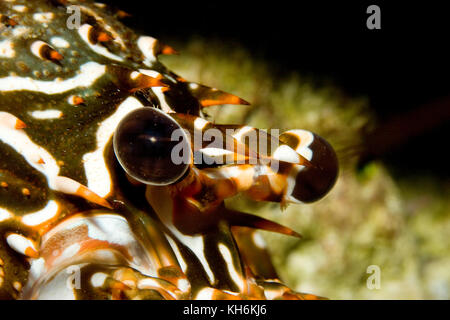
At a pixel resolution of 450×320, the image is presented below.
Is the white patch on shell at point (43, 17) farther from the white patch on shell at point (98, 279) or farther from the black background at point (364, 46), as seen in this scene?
the white patch on shell at point (98, 279)

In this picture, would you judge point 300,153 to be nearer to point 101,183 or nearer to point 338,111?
point 101,183

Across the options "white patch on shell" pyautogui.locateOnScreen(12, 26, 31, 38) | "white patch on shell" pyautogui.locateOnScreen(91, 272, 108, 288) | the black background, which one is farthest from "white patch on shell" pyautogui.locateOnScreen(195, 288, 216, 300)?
the black background

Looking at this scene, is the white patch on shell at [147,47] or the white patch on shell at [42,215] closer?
the white patch on shell at [42,215]

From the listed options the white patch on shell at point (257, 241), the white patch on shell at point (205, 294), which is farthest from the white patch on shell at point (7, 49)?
the white patch on shell at point (257, 241)

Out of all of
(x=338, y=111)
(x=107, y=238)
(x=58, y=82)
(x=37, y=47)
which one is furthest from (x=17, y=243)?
(x=338, y=111)

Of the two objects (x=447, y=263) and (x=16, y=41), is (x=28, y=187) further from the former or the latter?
(x=447, y=263)

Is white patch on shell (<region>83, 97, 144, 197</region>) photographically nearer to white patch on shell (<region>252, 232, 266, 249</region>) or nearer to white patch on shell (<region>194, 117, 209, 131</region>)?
white patch on shell (<region>194, 117, 209, 131</region>)
